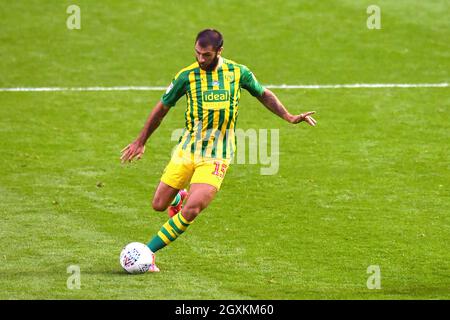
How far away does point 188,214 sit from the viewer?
12.8 metres

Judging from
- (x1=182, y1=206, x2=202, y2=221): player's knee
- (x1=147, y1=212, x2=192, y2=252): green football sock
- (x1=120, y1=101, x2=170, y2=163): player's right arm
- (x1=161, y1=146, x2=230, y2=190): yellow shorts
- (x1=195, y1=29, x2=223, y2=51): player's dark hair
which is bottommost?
(x1=147, y1=212, x2=192, y2=252): green football sock

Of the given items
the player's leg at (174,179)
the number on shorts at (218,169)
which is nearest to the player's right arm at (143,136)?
the player's leg at (174,179)

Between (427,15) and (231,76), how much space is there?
1292 centimetres

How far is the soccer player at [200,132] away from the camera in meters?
12.9

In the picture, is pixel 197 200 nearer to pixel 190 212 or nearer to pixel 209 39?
pixel 190 212

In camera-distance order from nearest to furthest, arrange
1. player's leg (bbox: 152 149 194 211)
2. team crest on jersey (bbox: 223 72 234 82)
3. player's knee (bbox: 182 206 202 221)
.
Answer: player's knee (bbox: 182 206 202 221), team crest on jersey (bbox: 223 72 234 82), player's leg (bbox: 152 149 194 211)

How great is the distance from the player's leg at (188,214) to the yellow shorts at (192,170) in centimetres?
12

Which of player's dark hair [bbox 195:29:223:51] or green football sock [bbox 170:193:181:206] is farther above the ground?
player's dark hair [bbox 195:29:223:51]

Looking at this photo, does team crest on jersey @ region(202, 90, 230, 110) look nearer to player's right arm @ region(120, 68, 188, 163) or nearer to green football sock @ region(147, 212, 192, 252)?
player's right arm @ region(120, 68, 188, 163)

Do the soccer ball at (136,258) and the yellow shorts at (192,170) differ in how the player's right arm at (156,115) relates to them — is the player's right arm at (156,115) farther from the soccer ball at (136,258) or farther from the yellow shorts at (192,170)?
the soccer ball at (136,258)

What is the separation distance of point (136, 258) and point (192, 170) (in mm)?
1317

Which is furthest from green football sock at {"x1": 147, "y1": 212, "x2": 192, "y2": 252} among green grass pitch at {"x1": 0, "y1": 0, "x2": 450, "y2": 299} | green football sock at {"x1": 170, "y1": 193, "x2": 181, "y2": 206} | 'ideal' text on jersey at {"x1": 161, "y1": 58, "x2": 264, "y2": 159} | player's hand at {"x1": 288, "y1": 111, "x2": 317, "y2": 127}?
player's hand at {"x1": 288, "y1": 111, "x2": 317, "y2": 127}

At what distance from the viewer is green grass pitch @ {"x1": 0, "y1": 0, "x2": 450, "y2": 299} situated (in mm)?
13031

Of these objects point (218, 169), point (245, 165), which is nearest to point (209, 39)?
point (218, 169)
